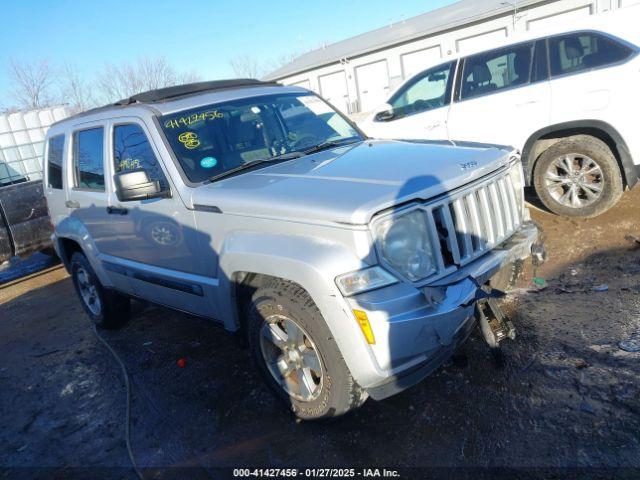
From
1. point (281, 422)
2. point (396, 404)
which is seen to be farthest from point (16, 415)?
point (396, 404)

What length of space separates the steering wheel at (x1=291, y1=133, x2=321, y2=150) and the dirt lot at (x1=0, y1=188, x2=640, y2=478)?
1769mm

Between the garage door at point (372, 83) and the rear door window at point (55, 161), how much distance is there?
2056 centimetres

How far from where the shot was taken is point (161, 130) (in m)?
3.47

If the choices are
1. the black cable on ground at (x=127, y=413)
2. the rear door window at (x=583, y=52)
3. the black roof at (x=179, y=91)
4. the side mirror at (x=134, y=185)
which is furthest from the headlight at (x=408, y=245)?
the rear door window at (x=583, y=52)

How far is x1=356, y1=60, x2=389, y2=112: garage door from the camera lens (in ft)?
79.2

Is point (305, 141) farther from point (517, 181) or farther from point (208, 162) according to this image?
point (517, 181)

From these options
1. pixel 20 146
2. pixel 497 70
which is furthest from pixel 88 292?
pixel 20 146

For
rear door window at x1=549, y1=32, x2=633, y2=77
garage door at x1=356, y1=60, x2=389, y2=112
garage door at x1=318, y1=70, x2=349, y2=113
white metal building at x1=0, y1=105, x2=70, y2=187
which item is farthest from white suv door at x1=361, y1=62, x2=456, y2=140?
garage door at x1=318, y1=70, x2=349, y2=113

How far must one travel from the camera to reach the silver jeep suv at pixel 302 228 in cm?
242

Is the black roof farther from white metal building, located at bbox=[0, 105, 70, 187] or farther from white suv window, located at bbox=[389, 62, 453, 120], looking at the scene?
white metal building, located at bbox=[0, 105, 70, 187]

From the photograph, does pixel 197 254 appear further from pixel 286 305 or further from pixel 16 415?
pixel 16 415

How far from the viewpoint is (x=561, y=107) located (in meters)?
5.15

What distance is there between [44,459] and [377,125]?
5290mm

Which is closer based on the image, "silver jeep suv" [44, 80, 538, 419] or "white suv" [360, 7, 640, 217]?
"silver jeep suv" [44, 80, 538, 419]
